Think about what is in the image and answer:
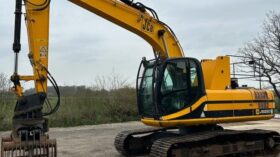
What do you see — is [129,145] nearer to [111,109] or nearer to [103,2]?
[103,2]

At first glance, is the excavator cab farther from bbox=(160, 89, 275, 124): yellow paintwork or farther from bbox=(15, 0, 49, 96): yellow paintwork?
bbox=(15, 0, 49, 96): yellow paintwork

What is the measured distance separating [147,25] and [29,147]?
3.79m

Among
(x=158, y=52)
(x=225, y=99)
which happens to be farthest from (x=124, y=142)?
(x=225, y=99)

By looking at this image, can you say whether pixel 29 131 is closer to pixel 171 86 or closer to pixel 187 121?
pixel 171 86

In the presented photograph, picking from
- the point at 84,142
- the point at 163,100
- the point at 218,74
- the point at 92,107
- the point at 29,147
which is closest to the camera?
the point at 29,147

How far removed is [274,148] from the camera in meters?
10.3

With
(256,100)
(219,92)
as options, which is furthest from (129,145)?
(256,100)

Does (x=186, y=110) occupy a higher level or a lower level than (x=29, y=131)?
higher

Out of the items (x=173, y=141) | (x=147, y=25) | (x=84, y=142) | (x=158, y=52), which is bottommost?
A: (x=84, y=142)

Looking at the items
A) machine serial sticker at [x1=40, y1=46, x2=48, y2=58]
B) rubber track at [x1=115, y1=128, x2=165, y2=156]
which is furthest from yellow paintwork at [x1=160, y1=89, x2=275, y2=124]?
machine serial sticker at [x1=40, y1=46, x2=48, y2=58]

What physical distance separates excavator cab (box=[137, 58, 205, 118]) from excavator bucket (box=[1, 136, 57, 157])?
2283mm

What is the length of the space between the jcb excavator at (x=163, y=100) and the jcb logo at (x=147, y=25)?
2 cm

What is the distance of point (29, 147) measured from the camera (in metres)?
7.62

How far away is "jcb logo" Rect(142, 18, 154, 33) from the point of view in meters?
9.62
